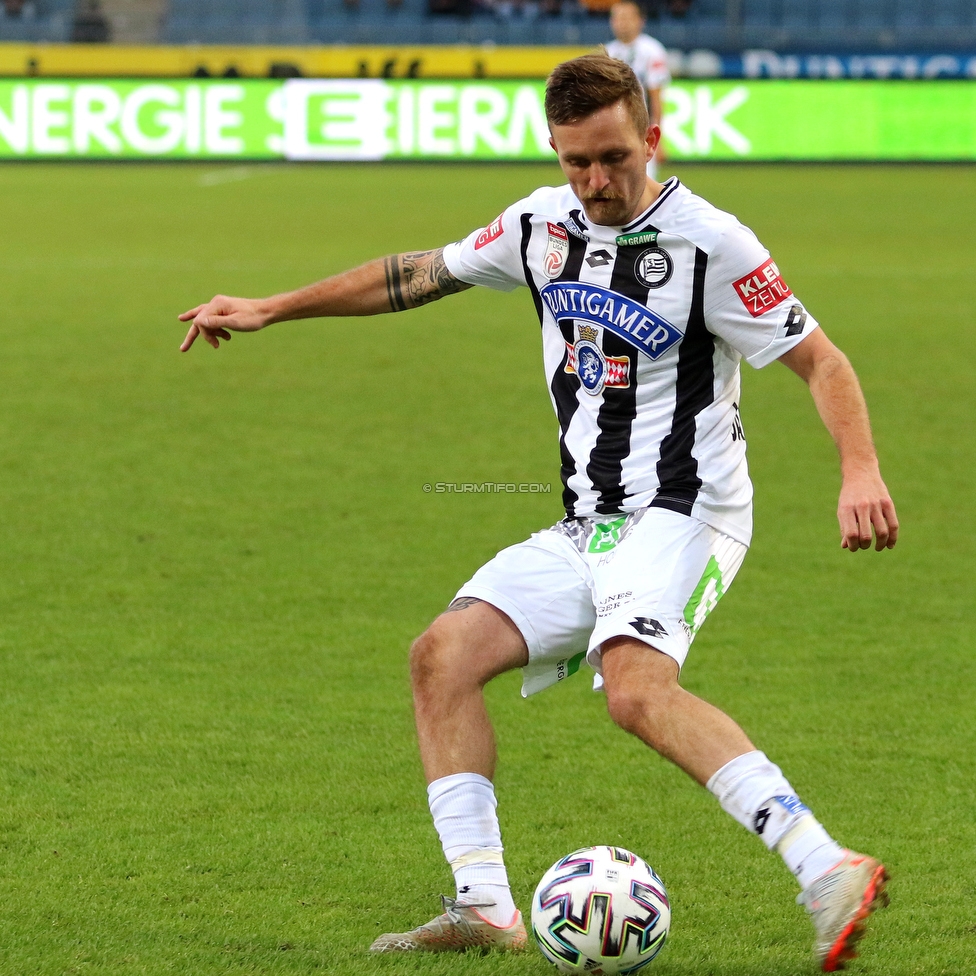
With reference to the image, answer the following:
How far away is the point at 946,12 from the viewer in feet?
93.7

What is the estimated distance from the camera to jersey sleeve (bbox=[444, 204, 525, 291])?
12.2ft

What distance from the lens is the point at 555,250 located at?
3.63 metres

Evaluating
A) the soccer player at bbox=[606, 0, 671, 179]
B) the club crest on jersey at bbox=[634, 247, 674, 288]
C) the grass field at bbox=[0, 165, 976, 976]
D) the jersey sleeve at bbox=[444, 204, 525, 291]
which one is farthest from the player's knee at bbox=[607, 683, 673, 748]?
the soccer player at bbox=[606, 0, 671, 179]

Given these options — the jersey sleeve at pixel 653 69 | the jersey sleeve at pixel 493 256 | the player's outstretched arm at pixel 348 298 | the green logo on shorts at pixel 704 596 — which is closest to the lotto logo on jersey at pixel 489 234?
the jersey sleeve at pixel 493 256

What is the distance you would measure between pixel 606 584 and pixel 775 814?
0.63 metres

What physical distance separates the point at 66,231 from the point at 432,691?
14515 mm

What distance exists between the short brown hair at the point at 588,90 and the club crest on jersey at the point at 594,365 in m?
0.47

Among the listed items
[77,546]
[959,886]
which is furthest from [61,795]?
[77,546]

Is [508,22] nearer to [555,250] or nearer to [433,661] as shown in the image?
[555,250]

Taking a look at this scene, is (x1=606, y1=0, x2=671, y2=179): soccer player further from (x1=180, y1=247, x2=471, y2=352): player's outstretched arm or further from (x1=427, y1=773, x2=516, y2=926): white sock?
(x1=427, y1=773, x2=516, y2=926): white sock

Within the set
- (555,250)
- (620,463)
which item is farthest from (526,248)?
(620,463)

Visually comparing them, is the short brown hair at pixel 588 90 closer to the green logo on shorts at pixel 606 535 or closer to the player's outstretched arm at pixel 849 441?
the player's outstretched arm at pixel 849 441

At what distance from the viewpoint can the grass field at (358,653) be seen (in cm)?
359

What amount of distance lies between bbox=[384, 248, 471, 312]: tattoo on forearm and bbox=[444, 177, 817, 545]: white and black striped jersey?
0.26 metres
